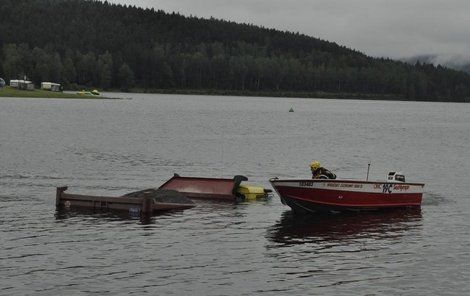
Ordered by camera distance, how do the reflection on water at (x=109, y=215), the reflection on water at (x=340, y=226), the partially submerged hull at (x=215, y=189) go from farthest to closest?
the partially submerged hull at (x=215, y=189)
the reflection on water at (x=109, y=215)
the reflection on water at (x=340, y=226)

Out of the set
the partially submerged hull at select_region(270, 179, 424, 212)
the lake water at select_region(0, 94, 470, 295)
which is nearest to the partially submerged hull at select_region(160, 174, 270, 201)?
the lake water at select_region(0, 94, 470, 295)

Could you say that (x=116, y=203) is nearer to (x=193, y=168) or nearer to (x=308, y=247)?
(x=308, y=247)

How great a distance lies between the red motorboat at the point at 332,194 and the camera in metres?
40.7

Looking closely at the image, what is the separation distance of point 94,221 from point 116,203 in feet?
10.7

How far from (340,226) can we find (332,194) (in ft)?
11.0

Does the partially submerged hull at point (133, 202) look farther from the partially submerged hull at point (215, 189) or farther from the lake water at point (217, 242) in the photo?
the partially submerged hull at point (215, 189)

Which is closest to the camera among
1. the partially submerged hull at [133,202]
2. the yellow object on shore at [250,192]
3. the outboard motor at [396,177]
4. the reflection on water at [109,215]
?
the reflection on water at [109,215]

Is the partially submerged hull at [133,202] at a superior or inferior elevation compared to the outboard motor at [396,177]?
inferior

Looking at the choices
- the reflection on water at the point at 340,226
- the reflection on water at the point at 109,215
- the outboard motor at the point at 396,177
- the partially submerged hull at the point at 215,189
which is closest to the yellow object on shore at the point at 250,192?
the partially submerged hull at the point at 215,189

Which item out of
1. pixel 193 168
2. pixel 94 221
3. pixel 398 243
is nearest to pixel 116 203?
pixel 94 221

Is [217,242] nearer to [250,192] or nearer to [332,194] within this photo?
[332,194]

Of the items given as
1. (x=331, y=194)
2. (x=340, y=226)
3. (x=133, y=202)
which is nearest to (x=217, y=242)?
(x=340, y=226)

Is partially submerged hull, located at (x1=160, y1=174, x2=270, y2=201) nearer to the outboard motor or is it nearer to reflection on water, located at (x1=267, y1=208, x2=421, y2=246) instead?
reflection on water, located at (x1=267, y1=208, x2=421, y2=246)

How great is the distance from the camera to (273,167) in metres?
69.6
